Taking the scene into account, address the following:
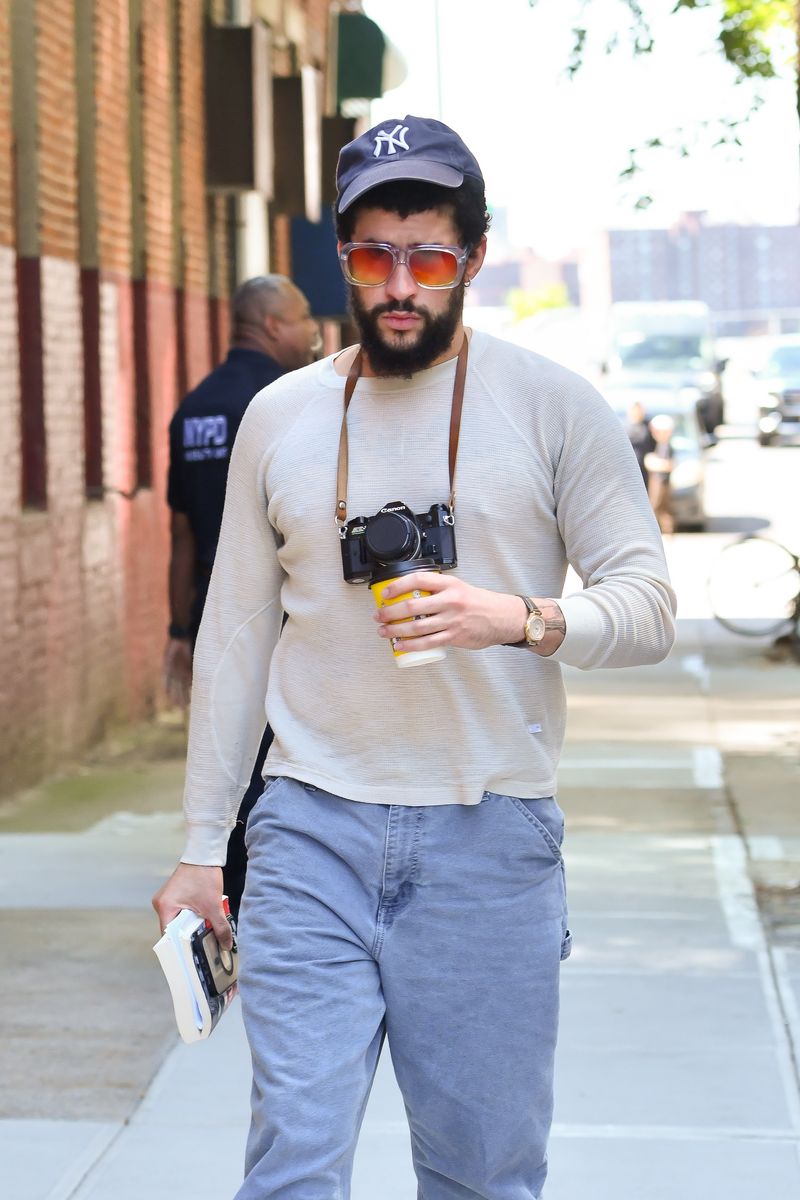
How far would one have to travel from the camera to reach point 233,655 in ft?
11.0

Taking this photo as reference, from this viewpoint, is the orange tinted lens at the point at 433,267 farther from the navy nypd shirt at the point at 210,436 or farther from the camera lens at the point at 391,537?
the navy nypd shirt at the point at 210,436

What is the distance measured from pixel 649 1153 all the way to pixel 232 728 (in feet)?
6.51

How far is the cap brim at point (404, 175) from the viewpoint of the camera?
10.1 feet

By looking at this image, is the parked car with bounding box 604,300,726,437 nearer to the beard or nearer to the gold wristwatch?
the beard

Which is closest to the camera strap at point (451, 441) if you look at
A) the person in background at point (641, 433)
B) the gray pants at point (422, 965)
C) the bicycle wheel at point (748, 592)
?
Result: the gray pants at point (422, 965)

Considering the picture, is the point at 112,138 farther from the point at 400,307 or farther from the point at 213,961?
the point at 213,961

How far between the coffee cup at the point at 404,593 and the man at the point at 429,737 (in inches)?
4.8

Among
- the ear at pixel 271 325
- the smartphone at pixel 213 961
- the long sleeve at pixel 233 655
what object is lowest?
the smartphone at pixel 213 961

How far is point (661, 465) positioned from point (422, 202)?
22.3 m

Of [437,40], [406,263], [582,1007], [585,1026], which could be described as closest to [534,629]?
[406,263]

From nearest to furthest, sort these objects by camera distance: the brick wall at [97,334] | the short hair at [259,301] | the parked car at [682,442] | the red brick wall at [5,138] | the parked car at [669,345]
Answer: the short hair at [259,301] → the red brick wall at [5,138] → the brick wall at [97,334] → the parked car at [682,442] → the parked car at [669,345]

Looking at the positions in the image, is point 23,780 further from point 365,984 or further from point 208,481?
point 365,984

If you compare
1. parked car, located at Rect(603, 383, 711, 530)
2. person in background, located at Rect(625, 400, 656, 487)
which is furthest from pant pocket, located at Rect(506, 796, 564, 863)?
parked car, located at Rect(603, 383, 711, 530)

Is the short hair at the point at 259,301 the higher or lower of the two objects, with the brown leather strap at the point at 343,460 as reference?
higher
